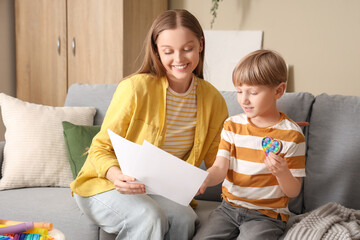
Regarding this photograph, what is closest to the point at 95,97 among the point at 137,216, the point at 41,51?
the point at 137,216

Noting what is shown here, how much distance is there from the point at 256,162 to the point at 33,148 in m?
1.05

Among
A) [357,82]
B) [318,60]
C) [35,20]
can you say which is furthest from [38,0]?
[357,82]

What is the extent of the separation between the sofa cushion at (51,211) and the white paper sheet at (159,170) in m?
0.42

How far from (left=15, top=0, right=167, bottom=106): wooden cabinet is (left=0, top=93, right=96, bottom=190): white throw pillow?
1130mm

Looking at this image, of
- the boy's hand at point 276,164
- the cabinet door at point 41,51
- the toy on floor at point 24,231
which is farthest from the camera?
the cabinet door at point 41,51

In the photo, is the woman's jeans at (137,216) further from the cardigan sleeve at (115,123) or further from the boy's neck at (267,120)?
the boy's neck at (267,120)

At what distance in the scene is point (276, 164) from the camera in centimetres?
130

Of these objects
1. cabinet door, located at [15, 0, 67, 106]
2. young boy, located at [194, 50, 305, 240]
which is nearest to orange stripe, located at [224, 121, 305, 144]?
young boy, located at [194, 50, 305, 240]

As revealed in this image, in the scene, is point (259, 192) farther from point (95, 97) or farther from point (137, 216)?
point (95, 97)

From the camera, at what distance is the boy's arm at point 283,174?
131 centimetres

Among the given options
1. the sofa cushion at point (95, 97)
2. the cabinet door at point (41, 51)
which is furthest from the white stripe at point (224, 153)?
the cabinet door at point (41, 51)

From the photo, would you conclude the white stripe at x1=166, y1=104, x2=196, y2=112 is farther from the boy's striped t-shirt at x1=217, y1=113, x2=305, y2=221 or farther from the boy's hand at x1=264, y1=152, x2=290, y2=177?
the boy's hand at x1=264, y1=152, x2=290, y2=177

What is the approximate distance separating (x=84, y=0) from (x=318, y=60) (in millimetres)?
1783

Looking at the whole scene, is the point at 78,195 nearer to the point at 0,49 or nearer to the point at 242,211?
the point at 242,211
